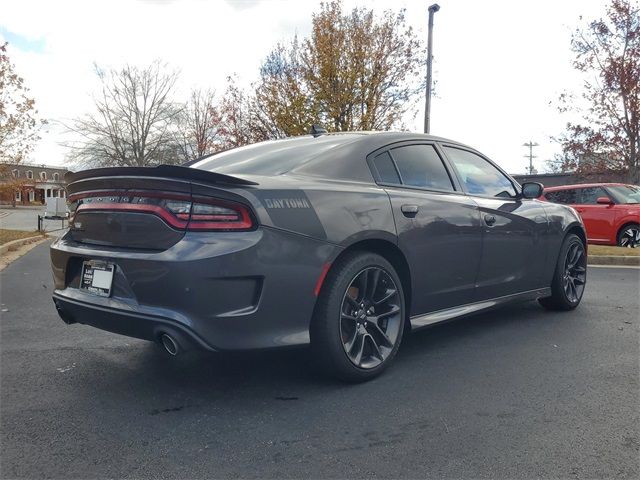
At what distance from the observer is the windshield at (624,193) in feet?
36.6

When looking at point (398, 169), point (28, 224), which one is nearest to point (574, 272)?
point (398, 169)

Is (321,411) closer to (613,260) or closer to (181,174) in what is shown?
(181,174)

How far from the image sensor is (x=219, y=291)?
2.51m

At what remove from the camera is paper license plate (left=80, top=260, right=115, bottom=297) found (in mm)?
2773

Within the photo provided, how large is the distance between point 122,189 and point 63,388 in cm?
119

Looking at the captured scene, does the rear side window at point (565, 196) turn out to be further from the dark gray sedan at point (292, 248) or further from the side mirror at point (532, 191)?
the dark gray sedan at point (292, 248)

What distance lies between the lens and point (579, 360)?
3549 mm

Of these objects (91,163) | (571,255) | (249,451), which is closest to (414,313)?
(249,451)

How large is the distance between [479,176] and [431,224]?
43.0 inches

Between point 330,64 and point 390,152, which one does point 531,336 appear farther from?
point 330,64

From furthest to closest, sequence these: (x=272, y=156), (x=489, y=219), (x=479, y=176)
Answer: (x=479, y=176)
(x=489, y=219)
(x=272, y=156)

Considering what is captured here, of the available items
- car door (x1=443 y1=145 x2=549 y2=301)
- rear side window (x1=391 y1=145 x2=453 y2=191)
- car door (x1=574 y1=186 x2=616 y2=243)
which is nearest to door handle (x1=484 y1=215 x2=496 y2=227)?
car door (x1=443 y1=145 x2=549 y2=301)

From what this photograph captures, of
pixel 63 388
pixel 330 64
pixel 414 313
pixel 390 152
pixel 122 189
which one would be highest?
pixel 330 64

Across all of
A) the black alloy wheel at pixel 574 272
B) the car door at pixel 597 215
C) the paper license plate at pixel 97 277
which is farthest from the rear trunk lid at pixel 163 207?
the car door at pixel 597 215
